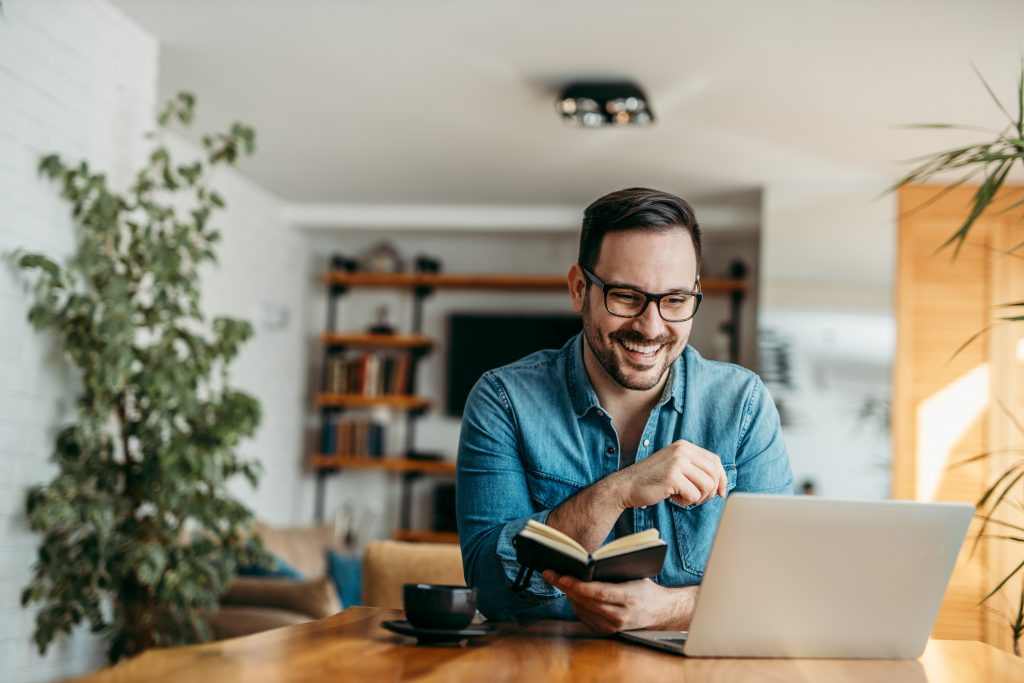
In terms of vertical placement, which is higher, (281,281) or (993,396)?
(281,281)

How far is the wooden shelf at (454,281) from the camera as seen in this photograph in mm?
6250

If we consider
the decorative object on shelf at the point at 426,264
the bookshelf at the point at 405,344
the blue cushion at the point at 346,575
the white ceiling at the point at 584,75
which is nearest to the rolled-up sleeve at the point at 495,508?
the white ceiling at the point at 584,75

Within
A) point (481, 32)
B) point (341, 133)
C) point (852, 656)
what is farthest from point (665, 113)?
point (852, 656)

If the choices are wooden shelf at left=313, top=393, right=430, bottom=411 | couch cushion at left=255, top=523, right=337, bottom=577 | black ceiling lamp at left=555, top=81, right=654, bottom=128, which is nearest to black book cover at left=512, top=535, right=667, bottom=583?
black ceiling lamp at left=555, top=81, right=654, bottom=128

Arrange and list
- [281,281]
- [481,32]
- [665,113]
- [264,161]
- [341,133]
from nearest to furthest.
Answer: [481,32], [665,113], [341,133], [264,161], [281,281]

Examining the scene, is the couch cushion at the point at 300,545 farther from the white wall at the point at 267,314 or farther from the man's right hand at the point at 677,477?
the man's right hand at the point at 677,477

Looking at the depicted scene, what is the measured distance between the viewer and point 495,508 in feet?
5.04

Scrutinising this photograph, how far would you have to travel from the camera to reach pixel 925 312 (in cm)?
508

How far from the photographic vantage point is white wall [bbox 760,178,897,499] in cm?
511

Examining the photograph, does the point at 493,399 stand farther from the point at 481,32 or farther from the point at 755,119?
the point at 755,119

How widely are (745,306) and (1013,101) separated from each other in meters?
2.43

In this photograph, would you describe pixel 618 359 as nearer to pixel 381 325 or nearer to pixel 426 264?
pixel 426 264

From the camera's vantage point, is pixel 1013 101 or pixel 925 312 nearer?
pixel 1013 101

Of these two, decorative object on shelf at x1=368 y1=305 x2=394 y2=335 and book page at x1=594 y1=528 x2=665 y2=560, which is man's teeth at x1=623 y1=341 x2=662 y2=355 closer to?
book page at x1=594 y1=528 x2=665 y2=560
